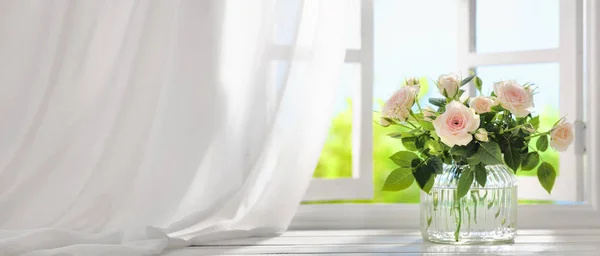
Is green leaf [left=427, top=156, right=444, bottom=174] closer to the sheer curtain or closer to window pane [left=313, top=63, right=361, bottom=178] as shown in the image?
the sheer curtain

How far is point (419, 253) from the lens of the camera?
60.1 inches

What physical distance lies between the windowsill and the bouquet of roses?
14 centimetres

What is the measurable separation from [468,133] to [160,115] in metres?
0.75

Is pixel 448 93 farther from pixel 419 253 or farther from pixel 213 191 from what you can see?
pixel 213 191

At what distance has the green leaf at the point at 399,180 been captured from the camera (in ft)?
5.31

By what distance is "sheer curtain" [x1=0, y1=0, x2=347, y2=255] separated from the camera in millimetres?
1614

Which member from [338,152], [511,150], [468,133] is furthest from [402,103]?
[338,152]

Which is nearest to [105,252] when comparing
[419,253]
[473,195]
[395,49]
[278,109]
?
[278,109]

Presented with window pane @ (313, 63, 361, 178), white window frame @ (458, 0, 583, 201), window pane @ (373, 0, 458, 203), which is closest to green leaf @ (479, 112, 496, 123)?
white window frame @ (458, 0, 583, 201)

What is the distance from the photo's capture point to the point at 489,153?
1.53 metres

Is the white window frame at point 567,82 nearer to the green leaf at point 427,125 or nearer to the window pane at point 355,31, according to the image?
the window pane at point 355,31

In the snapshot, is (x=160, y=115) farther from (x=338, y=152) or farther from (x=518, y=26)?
(x=338, y=152)

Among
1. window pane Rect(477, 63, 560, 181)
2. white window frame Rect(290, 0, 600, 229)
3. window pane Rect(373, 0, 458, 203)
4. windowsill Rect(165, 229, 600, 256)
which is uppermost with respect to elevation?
window pane Rect(373, 0, 458, 203)

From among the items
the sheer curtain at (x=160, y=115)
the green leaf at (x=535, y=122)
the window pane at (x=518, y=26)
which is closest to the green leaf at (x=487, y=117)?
the green leaf at (x=535, y=122)
